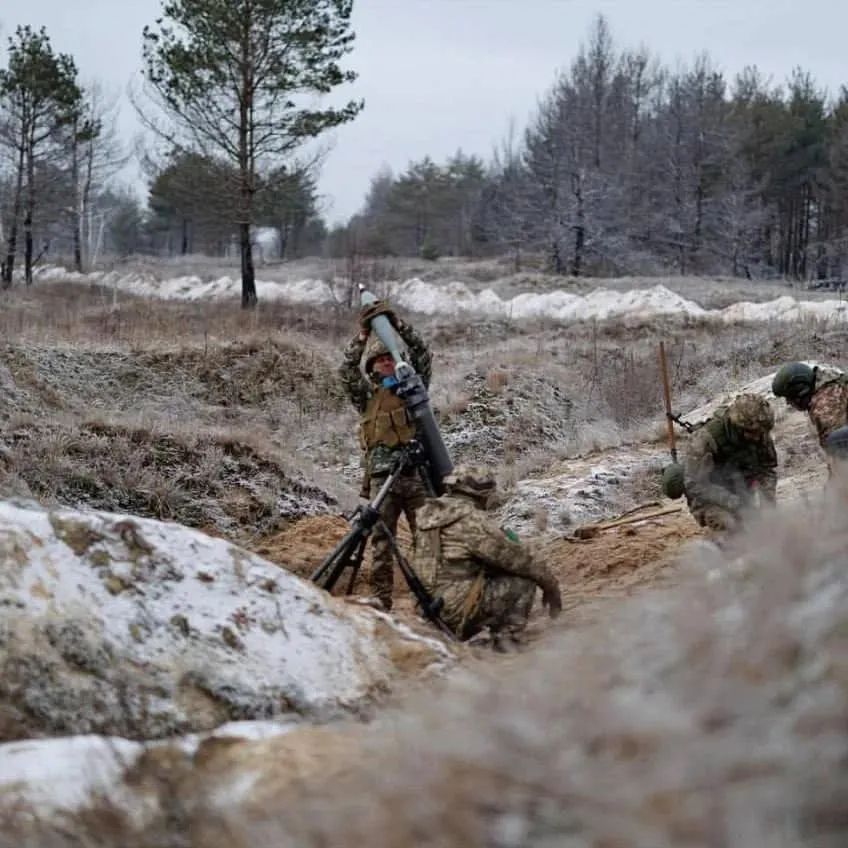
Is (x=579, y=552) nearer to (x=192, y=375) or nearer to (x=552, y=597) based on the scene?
(x=552, y=597)

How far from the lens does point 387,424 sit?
600 cm

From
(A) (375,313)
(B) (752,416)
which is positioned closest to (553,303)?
(A) (375,313)

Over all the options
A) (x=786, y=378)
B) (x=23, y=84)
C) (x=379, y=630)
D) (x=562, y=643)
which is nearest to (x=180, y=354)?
(x=786, y=378)

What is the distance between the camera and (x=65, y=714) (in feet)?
8.88

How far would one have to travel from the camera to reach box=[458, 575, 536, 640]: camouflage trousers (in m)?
4.62

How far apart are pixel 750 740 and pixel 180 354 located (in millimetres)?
13121

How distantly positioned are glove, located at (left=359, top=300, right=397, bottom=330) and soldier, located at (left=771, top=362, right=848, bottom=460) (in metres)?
2.28

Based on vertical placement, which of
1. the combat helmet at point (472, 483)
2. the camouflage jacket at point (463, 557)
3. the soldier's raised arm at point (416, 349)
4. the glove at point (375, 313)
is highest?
the glove at point (375, 313)

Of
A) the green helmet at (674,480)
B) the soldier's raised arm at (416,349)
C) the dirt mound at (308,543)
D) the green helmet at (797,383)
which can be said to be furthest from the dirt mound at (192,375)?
the green helmet at (797,383)

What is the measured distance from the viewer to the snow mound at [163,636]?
2.78m

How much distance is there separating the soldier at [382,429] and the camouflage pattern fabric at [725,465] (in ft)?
5.16

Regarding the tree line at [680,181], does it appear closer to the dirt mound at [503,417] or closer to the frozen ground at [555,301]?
the frozen ground at [555,301]

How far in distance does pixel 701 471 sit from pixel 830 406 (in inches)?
30.5

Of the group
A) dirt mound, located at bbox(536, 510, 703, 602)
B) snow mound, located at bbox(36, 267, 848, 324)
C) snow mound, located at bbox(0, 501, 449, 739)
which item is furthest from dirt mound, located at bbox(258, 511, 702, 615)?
snow mound, located at bbox(36, 267, 848, 324)
